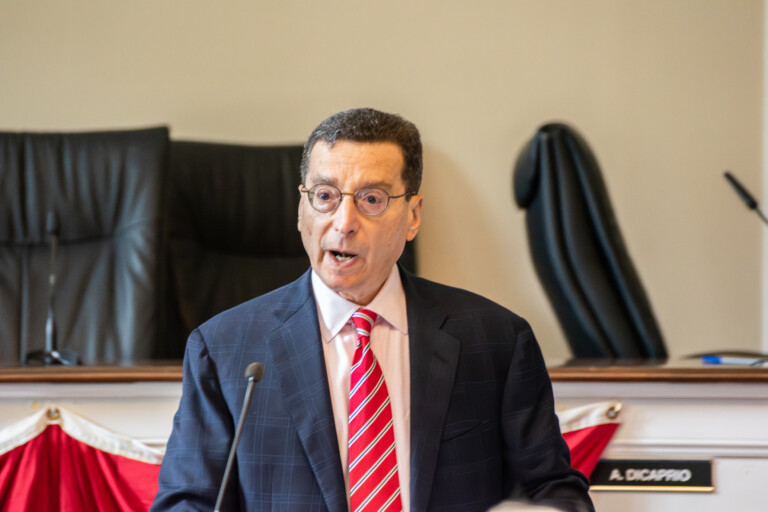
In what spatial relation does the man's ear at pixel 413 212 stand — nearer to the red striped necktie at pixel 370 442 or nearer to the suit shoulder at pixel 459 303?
the suit shoulder at pixel 459 303

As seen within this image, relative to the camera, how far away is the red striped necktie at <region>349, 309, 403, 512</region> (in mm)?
1202

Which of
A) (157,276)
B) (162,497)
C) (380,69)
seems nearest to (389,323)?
(162,497)

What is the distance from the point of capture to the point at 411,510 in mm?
1204

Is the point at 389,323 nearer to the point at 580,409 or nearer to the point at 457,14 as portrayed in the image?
the point at 580,409

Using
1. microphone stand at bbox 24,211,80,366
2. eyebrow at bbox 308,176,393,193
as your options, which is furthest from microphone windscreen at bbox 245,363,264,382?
microphone stand at bbox 24,211,80,366

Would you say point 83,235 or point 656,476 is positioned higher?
point 83,235

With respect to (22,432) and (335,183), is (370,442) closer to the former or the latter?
(335,183)

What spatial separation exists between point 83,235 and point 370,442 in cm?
152

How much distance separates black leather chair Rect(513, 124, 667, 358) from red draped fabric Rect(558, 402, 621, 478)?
0.86 m

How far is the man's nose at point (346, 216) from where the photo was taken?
48.8 inches

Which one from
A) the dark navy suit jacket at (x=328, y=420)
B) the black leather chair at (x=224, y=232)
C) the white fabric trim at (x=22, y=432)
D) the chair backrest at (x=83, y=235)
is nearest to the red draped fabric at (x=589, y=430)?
the dark navy suit jacket at (x=328, y=420)

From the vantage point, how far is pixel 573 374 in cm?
166

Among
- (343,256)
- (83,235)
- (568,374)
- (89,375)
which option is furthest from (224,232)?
(343,256)

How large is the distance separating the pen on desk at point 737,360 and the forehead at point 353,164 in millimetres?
1061
